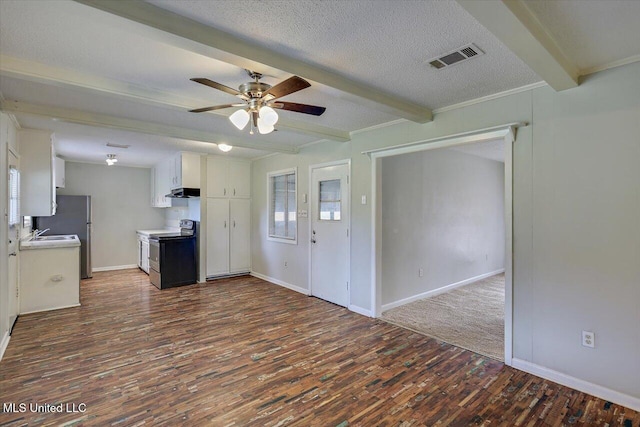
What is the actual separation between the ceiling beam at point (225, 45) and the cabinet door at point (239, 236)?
4213 mm

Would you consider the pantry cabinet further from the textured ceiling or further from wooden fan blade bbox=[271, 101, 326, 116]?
wooden fan blade bbox=[271, 101, 326, 116]

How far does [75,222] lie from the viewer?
5965 millimetres

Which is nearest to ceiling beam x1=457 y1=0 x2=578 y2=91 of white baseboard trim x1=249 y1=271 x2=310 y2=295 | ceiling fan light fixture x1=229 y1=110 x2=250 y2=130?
ceiling fan light fixture x1=229 y1=110 x2=250 y2=130

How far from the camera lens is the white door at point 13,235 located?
3.41 m

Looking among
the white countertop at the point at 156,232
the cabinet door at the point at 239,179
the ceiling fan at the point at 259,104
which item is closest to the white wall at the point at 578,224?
the ceiling fan at the point at 259,104

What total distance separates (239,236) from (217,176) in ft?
4.20

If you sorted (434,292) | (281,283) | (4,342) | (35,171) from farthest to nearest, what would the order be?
1. (281,283)
2. (434,292)
3. (35,171)
4. (4,342)

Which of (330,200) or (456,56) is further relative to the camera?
(330,200)

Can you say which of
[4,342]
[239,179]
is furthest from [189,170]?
[4,342]

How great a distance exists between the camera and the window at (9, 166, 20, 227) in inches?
131

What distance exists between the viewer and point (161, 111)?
128 inches

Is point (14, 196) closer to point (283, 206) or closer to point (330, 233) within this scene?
point (283, 206)

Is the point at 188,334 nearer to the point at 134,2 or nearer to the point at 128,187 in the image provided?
the point at 134,2

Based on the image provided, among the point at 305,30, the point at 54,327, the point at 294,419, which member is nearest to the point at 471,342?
the point at 294,419
